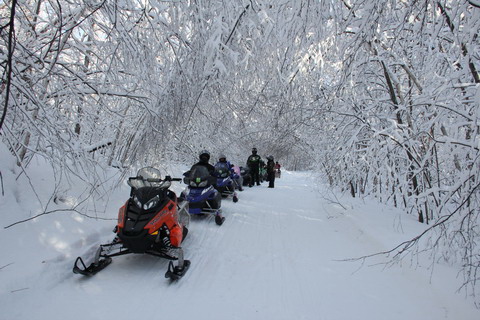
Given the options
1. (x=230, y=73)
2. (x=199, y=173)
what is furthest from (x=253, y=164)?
(x=230, y=73)

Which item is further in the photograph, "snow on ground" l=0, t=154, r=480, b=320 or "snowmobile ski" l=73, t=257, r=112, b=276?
"snowmobile ski" l=73, t=257, r=112, b=276

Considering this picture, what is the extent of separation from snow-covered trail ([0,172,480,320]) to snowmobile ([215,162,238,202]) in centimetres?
383

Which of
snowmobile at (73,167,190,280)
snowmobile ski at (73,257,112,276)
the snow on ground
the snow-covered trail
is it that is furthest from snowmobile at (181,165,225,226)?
snowmobile ski at (73,257,112,276)

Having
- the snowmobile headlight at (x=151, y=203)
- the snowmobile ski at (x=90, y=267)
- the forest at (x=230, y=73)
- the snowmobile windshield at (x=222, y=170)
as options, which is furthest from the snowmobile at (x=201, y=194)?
the snowmobile ski at (x=90, y=267)

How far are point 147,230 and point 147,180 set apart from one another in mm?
794

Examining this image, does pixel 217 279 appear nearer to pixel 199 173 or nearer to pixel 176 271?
pixel 176 271

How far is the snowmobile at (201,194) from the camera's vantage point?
6.02 m

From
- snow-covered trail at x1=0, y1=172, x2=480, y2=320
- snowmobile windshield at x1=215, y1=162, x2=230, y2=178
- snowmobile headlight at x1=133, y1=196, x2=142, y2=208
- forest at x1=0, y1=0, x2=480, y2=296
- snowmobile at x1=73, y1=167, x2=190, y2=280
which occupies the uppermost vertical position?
forest at x1=0, y1=0, x2=480, y2=296

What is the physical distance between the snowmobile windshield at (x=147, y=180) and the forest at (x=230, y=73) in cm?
32

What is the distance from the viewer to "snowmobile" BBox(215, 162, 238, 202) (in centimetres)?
A: 869

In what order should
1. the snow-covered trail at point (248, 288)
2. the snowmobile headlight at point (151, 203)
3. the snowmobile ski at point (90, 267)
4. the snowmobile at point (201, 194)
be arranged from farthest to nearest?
the snowmobile at point (201, 194) → the snowmobile headlight at point (151, 203) → the snowmobile ski at point (90, 267) → the snow-covered trail at point (248, 288)

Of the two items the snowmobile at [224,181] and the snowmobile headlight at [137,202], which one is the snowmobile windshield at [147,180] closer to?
the snowmobile headlight at [137,202]

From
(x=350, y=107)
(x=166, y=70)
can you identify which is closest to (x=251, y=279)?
(x=166, y=70)

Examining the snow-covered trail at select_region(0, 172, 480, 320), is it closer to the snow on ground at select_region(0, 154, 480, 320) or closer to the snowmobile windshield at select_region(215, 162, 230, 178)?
the snow on ground at select_region(0, 154, 480, 320)
